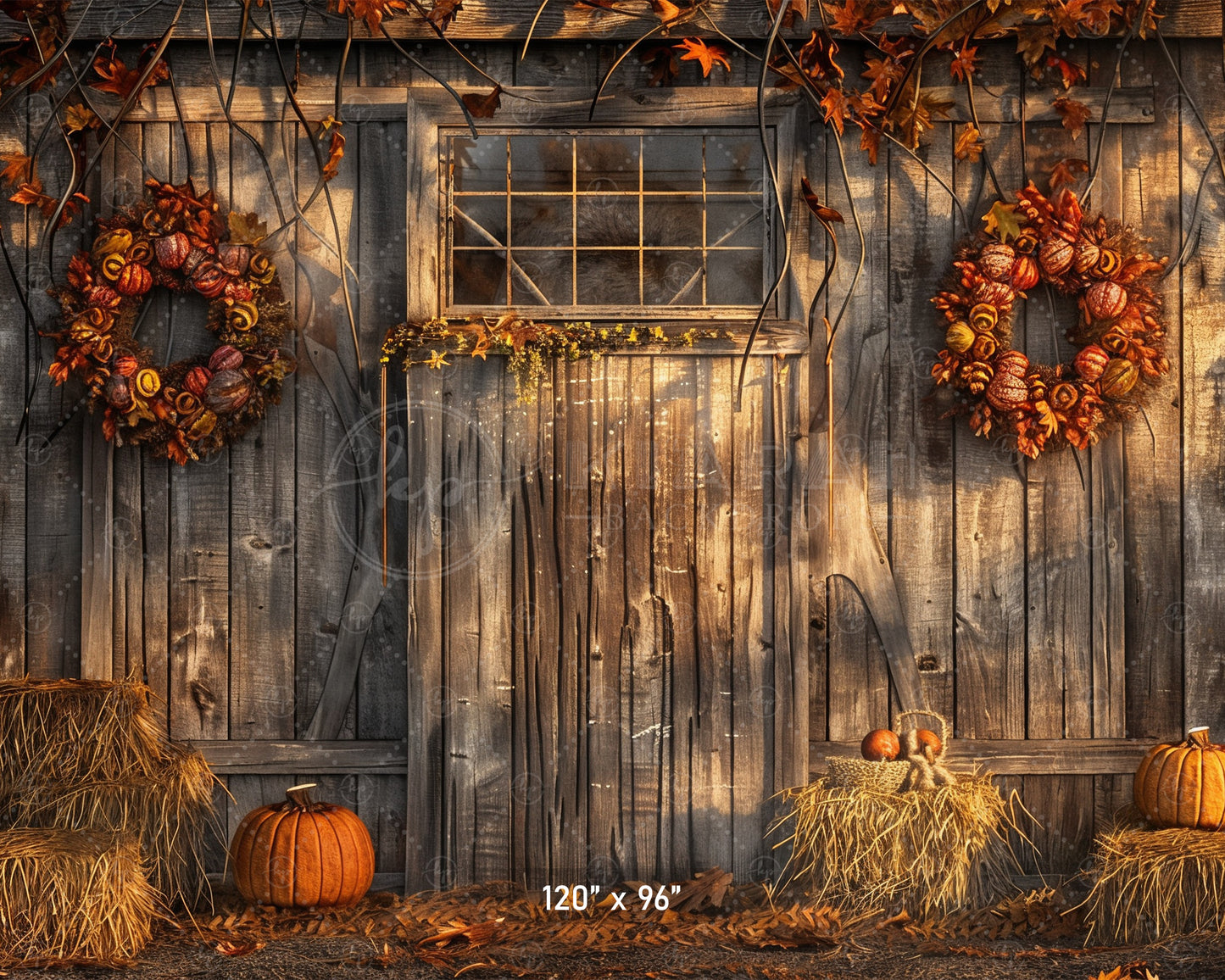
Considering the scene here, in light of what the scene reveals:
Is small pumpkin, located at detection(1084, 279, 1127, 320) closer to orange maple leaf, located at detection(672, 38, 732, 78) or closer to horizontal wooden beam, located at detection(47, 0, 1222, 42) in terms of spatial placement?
horizontal wooden beam, located at detection(47, 0, 1222, 42)

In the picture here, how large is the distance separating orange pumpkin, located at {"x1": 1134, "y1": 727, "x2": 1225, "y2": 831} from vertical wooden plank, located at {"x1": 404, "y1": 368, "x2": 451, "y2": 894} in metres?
2.56

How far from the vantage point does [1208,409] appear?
4340mm

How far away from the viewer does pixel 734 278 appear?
4.32 meters

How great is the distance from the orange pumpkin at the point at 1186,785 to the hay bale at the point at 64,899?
3489 mm

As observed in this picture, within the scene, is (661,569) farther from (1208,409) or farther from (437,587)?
(1208,409)

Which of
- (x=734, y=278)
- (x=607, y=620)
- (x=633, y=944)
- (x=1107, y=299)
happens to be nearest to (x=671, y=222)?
(x=734, y=278)

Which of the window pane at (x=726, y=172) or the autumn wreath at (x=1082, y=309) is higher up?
the window pane at (x=726, y=172)

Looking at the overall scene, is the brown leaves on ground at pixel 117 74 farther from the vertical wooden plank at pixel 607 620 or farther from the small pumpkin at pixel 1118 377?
the small pumpkin at pixel 1118 377

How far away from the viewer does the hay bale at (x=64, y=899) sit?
3.39m

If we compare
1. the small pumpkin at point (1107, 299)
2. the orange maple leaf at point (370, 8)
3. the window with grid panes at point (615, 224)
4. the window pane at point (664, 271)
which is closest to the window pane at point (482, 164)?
the window with grid panes at point (615, 224)

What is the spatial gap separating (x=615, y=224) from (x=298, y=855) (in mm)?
2618

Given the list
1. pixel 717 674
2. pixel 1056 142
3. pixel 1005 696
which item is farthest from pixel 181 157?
pixel 1005 696

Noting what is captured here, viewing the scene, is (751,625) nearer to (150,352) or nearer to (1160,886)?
(1160,886)

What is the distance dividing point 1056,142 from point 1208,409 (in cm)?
121
